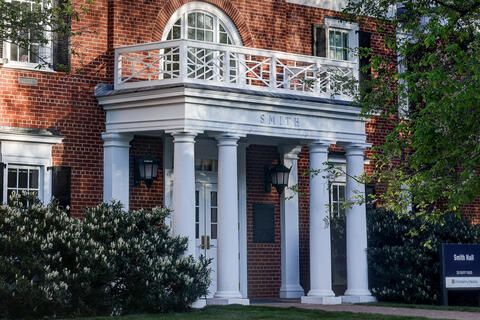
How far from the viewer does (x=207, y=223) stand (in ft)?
67.8

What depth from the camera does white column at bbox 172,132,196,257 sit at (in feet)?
58.1

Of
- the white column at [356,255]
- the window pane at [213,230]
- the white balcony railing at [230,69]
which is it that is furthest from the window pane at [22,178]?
the white column at [356,255]

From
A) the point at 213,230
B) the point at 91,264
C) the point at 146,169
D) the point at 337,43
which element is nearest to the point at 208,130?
the point at 146,169

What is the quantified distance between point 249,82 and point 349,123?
246cm

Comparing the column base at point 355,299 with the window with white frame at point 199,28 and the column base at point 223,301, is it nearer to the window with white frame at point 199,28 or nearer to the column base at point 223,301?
the column base at point 223,301

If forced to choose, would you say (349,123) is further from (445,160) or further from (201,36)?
(445,160)

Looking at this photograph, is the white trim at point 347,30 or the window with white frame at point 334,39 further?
the white trim at point 347,30

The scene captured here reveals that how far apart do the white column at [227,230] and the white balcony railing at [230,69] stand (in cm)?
140

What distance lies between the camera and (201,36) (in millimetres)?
20891

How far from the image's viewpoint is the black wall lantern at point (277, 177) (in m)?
21.3

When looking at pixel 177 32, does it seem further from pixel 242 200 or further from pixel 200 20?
pixel 242 200

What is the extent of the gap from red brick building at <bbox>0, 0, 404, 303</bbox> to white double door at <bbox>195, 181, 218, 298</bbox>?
0.11 feet

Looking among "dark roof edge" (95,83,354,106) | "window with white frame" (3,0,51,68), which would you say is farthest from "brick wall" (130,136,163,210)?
"window with white frame" (3,0,51,68)

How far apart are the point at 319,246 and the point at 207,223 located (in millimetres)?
2647
